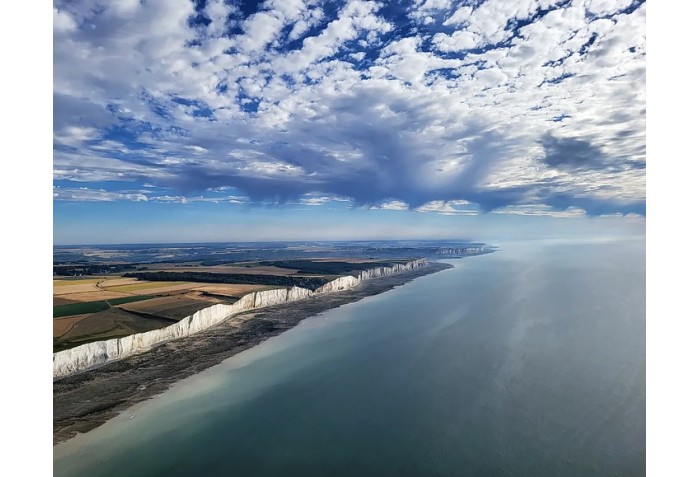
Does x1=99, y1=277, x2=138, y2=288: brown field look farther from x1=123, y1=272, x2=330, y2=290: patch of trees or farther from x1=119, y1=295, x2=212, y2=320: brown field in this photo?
x1=119, y1=295, x2=212, y2=320: brown field

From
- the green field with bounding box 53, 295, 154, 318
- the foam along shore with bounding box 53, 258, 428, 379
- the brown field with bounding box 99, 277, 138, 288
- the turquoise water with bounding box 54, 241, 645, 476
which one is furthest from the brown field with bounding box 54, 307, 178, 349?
the brown field with bounding box 99, 277, 138, 288

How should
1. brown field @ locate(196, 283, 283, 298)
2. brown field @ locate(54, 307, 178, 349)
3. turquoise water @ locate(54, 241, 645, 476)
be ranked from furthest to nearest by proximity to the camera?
brown field @ locate(196, 283, 283, 298) < brown field @ locate(54, 307, 178, 349) < turquoise water @ locate(54, 241, 645, 476)

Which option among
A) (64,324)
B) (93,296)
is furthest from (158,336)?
(93,296)

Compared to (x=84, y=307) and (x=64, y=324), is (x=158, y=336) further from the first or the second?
(x=84, y=307)

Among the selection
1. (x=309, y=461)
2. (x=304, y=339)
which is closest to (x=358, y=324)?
(x=304, y=339)

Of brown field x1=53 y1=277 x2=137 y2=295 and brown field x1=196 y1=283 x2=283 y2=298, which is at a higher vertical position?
brown field x1=53 y1=277 x2=137 y2=295

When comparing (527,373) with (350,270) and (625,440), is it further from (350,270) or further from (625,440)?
(350,270)
